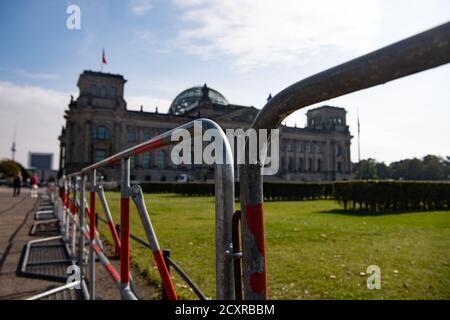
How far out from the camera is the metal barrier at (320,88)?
621 mm

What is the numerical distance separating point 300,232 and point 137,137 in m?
53.5

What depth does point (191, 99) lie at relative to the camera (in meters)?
70.9

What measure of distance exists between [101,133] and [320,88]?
59.6 metres

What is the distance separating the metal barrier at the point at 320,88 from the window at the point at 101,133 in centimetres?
5872

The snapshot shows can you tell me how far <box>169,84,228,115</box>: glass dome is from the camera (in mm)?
69562

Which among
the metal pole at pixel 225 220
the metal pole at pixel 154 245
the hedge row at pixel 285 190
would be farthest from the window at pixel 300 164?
the metal pole at pixel 225 220

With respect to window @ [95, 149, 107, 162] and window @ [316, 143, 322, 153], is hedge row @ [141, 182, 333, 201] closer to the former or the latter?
window @ [95, 149, 107, 162]

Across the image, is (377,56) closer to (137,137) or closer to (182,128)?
(182,128)

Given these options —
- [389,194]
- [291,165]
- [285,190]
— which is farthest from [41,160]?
[389,194]

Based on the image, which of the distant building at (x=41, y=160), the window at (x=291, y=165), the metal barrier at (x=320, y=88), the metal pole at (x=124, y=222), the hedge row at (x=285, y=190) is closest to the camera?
the metal barrier at (x=320, y=88)

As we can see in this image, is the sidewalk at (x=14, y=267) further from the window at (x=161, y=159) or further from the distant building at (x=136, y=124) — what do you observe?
the window at (x=161, y=159)

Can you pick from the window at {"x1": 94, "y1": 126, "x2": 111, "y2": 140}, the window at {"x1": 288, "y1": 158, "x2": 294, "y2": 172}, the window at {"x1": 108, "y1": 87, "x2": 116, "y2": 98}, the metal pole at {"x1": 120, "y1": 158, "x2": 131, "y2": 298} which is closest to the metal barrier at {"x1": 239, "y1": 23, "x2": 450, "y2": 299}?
the metal pole at {"x1": 120, "y1": 158, "x2": 131, "y2": 298}

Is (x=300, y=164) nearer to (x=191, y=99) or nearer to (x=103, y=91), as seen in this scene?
(x=191, y=99)
